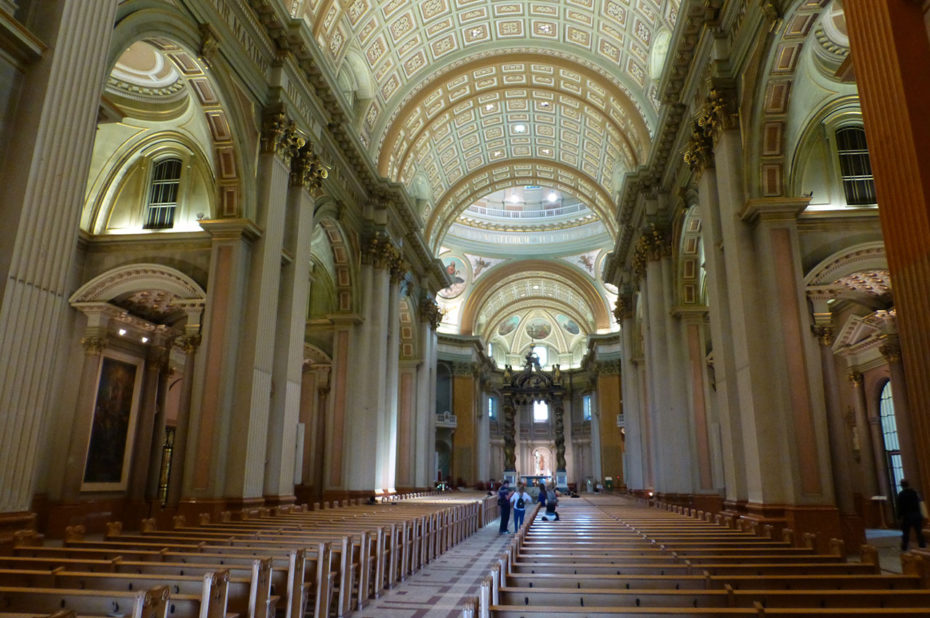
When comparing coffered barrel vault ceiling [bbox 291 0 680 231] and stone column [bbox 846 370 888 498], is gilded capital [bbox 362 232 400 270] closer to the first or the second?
coffered barrel vault ceiling [bbox 291 0 680 231]

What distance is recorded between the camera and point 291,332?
1211 cm

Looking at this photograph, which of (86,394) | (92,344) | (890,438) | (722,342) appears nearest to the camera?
(722,342)

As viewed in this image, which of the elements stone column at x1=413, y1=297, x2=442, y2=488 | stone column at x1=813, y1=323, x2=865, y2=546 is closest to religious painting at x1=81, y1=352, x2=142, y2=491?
stone column at x1=413, y1=297, x2=442, y2=488

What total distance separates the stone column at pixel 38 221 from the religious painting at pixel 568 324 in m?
44.1

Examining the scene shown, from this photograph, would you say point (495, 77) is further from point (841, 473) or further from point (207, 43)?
point (841, 473)

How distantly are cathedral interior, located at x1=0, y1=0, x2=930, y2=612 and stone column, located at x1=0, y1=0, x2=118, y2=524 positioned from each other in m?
0.03

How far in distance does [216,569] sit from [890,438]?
57.6 feet

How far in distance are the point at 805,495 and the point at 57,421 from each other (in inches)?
546

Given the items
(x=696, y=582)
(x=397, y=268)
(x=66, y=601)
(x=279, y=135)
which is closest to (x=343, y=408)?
(x=397, y=268)

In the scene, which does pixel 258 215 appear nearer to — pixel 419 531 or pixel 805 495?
pixel 419 531

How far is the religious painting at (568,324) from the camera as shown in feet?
161

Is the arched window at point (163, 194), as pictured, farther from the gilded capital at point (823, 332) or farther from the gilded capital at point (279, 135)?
the gilded capital at point (823, 332)

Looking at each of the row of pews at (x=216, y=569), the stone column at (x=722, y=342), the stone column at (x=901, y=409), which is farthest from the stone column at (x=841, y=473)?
the row of pews at (x=216, y=569)

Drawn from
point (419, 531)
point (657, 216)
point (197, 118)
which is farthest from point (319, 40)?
point (419, 531)
